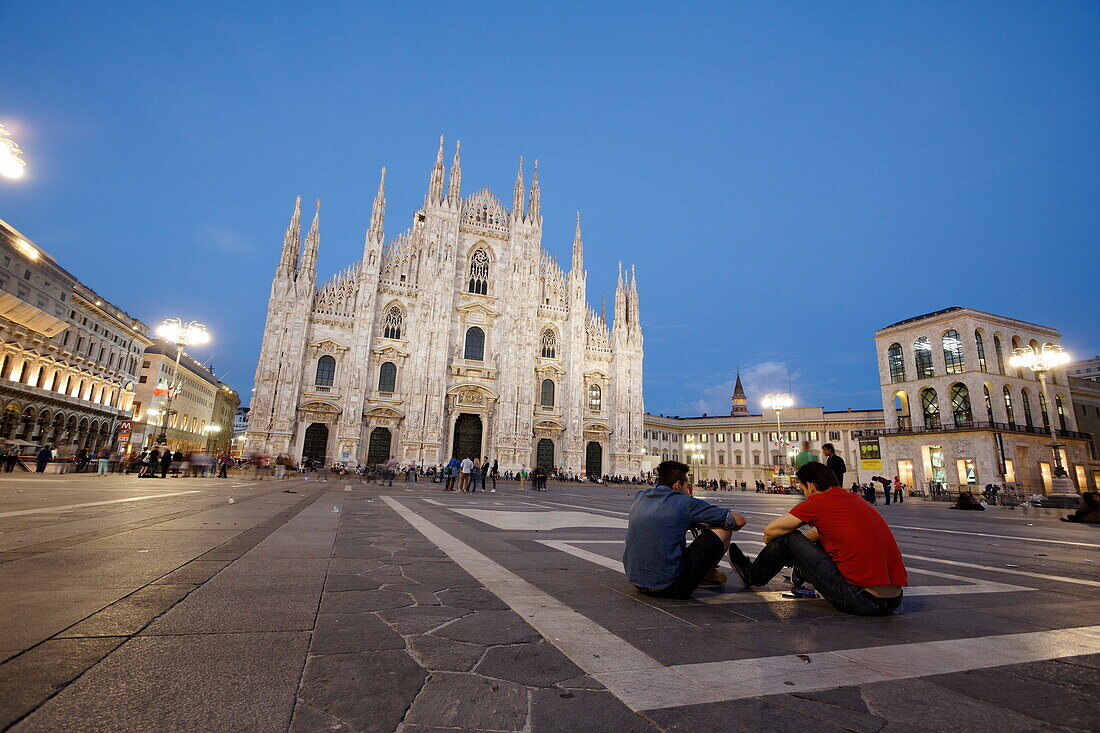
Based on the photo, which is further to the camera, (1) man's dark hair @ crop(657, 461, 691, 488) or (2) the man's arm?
(1) man's dark hair @ crop(657, 461, 691, 488)

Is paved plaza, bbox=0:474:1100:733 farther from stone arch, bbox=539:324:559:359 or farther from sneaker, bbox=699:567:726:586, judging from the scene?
stone arch, bbox=539:324:559:359

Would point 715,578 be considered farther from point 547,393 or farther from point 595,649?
point 547,393

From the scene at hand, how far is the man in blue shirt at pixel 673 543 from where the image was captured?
11.5 feet

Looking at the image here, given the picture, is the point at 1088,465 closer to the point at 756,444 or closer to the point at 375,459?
the point at 756,444

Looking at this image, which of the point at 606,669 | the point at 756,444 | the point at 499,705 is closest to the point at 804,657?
the point at 606,669

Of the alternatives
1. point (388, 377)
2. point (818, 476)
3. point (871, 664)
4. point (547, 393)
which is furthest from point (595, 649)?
point (547, 393)

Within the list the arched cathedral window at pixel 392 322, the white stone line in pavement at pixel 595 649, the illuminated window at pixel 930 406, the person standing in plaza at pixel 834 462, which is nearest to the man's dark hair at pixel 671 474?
the white stone line in pavement at pixel 595 649

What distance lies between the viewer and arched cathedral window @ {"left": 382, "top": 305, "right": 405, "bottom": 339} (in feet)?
120

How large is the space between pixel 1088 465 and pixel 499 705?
Answer: 56002 millimetres

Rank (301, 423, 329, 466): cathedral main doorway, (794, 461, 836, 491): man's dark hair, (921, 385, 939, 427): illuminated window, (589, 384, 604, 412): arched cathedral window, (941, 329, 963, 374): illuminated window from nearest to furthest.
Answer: (794, 461, 836, 491): man's dark hair → (301, 423, 329, 466): cathedral main doorway → (941, 329, 963, 374): illuminated window → (921, 385, 939, 427): illuminated window → (589, 384, 604, 412): arched cathedral window

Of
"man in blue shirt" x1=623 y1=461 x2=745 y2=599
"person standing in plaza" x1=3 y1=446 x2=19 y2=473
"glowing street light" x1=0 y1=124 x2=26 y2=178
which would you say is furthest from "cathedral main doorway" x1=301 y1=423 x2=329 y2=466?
"man in blue shirt" x1=623 y1=461 x2=745 y2=599

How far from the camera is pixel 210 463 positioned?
94.2ft

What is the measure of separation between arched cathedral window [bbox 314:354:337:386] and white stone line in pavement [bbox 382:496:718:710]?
1333 inches

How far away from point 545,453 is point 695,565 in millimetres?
36246
